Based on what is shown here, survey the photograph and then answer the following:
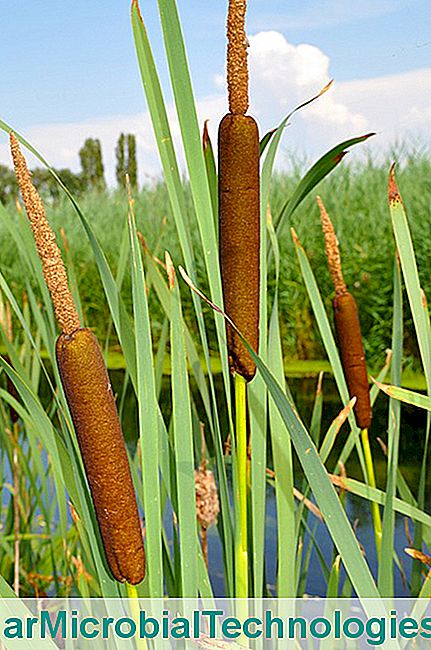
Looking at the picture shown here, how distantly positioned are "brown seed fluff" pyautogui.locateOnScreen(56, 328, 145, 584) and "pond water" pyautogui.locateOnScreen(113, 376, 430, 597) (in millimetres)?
542

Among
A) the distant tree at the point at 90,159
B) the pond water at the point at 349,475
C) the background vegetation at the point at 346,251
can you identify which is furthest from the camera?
the distant tree at the point at 90,159

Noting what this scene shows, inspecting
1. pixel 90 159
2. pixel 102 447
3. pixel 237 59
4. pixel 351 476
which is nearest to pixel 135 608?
pixel 102 447

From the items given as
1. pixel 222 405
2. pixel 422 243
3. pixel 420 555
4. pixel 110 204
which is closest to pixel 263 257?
pixel 420 555

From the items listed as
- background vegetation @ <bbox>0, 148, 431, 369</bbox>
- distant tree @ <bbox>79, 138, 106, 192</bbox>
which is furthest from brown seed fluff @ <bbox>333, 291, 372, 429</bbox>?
distant tree @ <bbox>79, 138, 106, 192</bbox>

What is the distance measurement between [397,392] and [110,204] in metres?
4.82

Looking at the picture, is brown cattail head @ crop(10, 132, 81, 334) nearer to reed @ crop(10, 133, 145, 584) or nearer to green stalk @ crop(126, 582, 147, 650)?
reed @ crop(10, 133, 145, 584)

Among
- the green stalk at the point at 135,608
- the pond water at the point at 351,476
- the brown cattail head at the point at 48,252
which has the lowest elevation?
the pond water at the point at 351,476

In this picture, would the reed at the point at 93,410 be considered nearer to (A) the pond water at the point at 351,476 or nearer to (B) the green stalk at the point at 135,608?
(B) the green stalk at the point at 135,608

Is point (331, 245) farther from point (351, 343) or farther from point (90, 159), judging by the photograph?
point (90, 159)

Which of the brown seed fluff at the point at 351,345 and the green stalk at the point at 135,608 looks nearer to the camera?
the green stalk at the point at 135,608

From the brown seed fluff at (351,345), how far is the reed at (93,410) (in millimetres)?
240

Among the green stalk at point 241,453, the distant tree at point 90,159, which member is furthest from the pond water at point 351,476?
the distant tree at point 90,159

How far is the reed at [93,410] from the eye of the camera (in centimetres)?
26

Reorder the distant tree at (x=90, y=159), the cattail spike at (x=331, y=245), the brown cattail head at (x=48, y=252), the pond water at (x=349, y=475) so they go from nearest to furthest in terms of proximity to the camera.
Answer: the brown cattail head at (x=48, y=252), the cattail spike at (x=331, y=245), the pond water at (x=349, y=475), the distant tree at (x=90, y=159)
